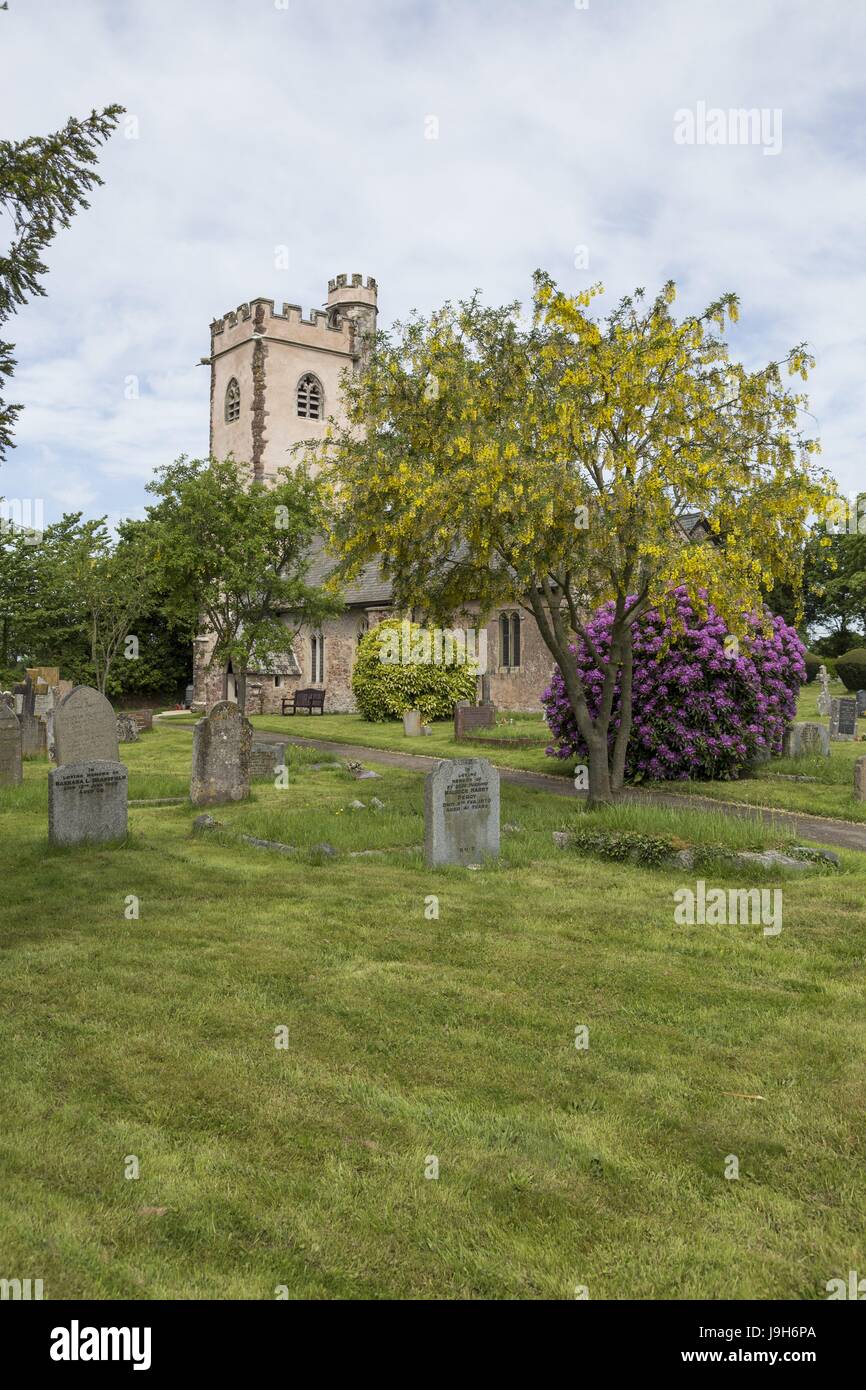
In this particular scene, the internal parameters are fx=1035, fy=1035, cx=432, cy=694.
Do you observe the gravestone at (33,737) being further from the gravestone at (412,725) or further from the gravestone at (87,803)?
the gravestone at (87,803)

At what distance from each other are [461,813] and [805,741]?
39.0ft

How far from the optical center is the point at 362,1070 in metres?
5.41

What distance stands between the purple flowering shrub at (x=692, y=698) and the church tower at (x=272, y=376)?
1155 inches

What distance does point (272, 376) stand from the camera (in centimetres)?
4606

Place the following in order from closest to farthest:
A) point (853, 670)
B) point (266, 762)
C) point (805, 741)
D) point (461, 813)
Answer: point (461, 813) < point (266, 762) < point (805, 741) < point (853, 670)

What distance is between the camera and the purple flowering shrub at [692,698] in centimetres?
1781

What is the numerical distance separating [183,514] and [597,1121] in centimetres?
2323

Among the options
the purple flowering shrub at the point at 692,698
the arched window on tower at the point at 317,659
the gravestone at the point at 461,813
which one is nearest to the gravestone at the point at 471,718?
the purple flowering shrub at the point at 692,698

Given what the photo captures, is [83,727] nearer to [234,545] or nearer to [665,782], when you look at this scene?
[665,782]

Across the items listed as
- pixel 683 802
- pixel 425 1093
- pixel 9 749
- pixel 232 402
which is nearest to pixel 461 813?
pixel 425 1093

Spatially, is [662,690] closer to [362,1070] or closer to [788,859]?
[788,859]

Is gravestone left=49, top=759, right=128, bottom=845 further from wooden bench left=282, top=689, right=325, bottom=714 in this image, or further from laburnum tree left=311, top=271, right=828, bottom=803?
wooden bench left=282, top=689, right=325, bottom=714

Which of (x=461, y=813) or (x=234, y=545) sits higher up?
(x=234, y=545)
